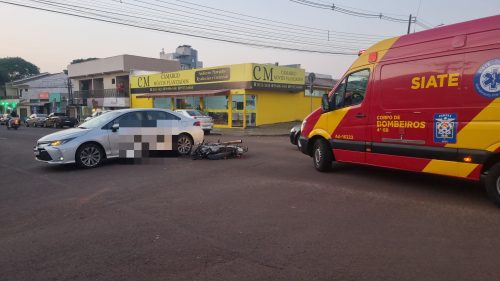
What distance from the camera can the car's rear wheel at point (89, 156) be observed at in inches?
380

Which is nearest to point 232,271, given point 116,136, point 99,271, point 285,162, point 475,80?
point 99,271

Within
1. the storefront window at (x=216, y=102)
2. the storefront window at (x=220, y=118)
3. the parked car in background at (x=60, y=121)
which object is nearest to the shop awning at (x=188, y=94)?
the storefront window at (x=216, y=102)

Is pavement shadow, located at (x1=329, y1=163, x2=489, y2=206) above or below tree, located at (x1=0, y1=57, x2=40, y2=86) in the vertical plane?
below

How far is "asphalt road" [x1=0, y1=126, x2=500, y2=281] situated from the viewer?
3.65 meters

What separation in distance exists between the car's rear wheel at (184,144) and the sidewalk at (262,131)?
10.6 m

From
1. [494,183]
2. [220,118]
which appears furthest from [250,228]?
[220,118]

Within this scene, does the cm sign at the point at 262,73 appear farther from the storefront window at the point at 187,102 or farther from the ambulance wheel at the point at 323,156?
the ambulance wheel at the point at 323,156

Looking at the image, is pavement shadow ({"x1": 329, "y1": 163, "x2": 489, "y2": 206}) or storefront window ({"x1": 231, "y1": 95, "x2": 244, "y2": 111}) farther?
storefront window ({"x1": 231, "y1": 95, "x2": 244, "y2": 111})

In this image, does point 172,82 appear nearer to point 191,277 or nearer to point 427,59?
point 427,59

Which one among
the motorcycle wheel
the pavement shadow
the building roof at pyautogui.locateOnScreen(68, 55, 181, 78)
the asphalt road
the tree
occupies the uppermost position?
the tree

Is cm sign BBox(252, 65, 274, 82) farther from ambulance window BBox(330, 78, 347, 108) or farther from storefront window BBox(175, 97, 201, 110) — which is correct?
ambulance window BBox(330, 78, 347, 108)

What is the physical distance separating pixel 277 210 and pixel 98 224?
8.29 ft

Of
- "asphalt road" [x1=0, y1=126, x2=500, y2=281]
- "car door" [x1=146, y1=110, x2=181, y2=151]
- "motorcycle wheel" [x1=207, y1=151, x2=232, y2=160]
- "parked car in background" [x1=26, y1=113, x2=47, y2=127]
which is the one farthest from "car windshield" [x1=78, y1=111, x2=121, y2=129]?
"parked car in background" [x1=26, y1=113, x2=47, y2=127]

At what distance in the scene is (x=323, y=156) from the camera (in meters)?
8.44
